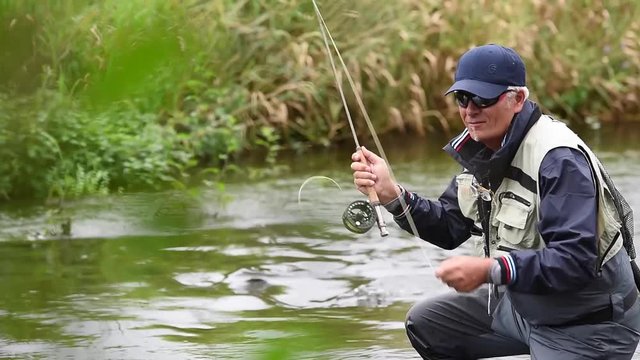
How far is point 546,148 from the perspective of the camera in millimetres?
3416

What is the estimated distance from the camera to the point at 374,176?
151 inches

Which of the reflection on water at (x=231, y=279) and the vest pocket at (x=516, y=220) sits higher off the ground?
the vest pocket at (x=516, y=220)

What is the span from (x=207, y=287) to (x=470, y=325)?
3.33 m

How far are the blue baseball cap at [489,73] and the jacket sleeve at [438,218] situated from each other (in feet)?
1.61

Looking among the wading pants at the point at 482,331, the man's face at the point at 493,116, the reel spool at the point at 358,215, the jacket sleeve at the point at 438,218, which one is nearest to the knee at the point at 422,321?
the wading pants at the point at 482,331

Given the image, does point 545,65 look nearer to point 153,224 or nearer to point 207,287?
point 207,287

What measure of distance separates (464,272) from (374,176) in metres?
0.65

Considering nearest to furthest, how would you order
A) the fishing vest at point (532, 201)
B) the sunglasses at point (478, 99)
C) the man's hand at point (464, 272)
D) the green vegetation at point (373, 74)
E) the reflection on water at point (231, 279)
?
the man's hand at point (464, 272) → the fishing vest at point (532, 201) → the sunglasses at point (478, 99) → the reflection on water at point (231, 279) → the green vegetation at point (373, 74)

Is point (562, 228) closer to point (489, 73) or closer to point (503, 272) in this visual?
point (503, 272)

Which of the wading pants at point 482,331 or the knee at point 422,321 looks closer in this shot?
the wading pants at point 482,331

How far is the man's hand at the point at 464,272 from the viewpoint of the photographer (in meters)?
3.25

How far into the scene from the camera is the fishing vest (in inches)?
134

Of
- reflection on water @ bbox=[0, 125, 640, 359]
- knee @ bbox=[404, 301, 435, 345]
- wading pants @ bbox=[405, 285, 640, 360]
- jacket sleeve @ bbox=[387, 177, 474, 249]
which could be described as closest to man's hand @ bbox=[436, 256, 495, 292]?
wading pants @ bbox=[405, 285, 640, 360]

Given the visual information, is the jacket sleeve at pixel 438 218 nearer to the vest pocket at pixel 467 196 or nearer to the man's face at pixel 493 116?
the vest pocket at pixel 467 196
